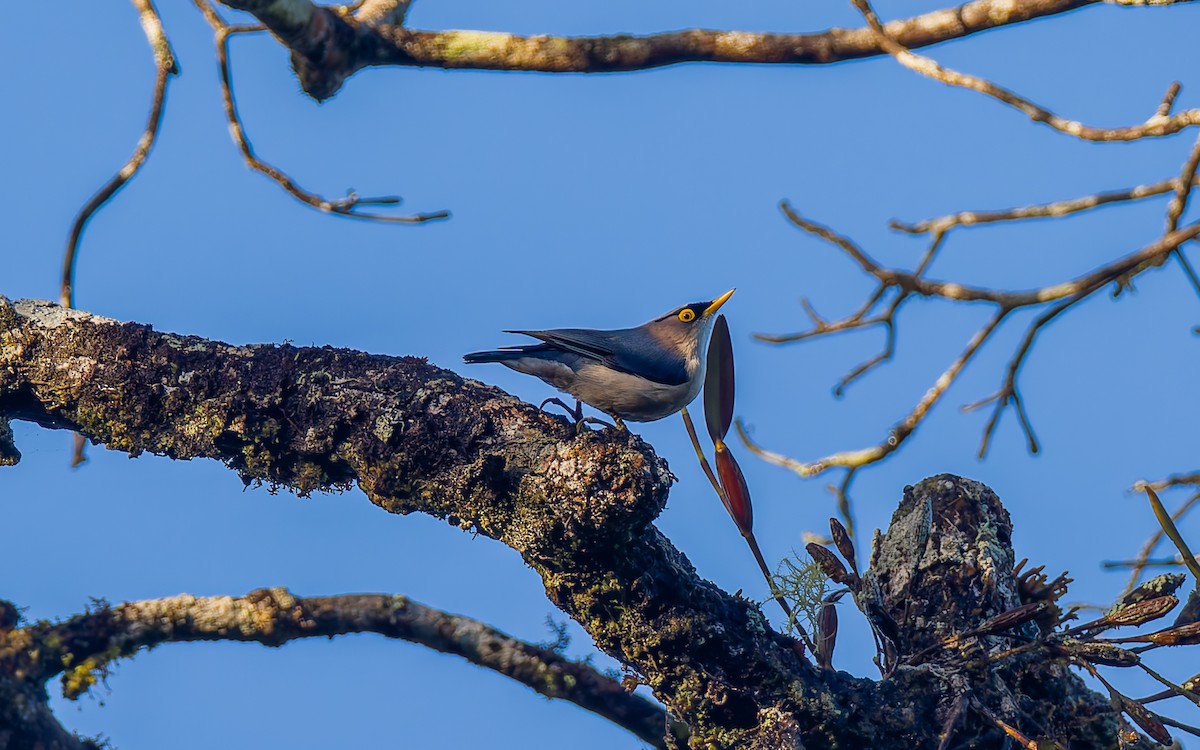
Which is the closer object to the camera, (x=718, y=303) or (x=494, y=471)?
(x=494, y=471)

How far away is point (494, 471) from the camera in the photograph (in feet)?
11.2

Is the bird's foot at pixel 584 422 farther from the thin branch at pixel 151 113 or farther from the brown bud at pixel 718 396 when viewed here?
the thin branch at pixel 151 113

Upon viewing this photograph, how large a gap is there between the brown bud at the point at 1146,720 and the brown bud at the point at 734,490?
61.0 inches

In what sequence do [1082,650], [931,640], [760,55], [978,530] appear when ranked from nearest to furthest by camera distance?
[1082,650] → [931,640] → [978,530] → [760,55]

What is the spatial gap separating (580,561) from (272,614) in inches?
50.7

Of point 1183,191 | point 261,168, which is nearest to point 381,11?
point 261,168

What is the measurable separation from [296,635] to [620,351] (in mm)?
2062

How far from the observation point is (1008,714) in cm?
392

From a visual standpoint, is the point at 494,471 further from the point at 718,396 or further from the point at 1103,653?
the point at 1103,653

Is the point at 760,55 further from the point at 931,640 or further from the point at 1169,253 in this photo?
the point at 931,640

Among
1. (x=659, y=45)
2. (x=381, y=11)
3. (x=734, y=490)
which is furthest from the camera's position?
(x=659, y=45)

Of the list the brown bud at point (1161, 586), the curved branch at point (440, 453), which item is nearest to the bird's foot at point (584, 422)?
the curved branch at point (440, 453)

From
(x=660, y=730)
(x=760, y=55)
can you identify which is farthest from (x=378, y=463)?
(x=760, y=55)

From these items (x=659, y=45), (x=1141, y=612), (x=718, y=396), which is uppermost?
(x=659, y=45)
